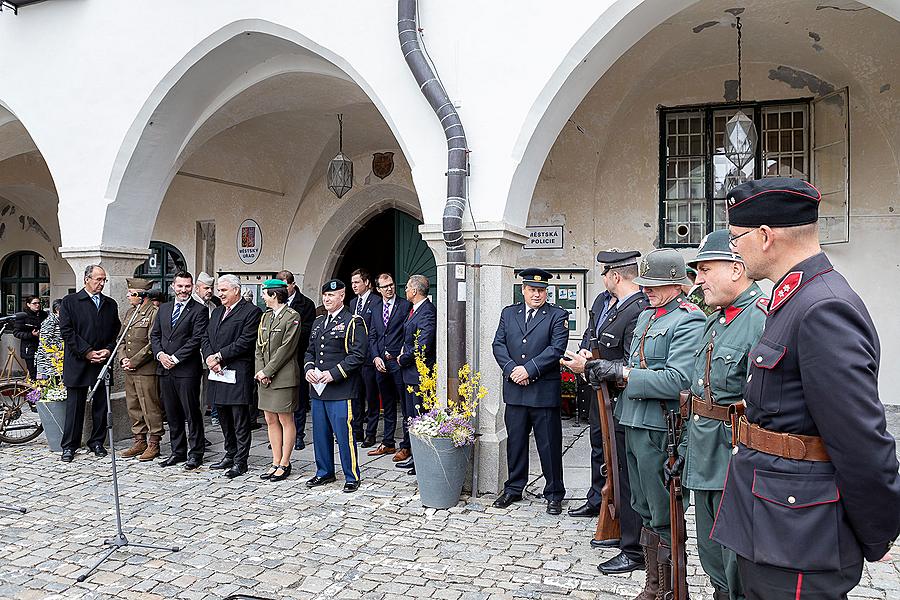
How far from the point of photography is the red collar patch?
212 centimetres

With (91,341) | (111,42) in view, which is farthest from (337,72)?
(91,341)

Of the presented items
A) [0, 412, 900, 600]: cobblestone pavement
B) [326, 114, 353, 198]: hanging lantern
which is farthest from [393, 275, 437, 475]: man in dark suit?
[326, 114, 353, 198]: hanging lantern

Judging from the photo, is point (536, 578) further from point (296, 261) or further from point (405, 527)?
point (296, 261)

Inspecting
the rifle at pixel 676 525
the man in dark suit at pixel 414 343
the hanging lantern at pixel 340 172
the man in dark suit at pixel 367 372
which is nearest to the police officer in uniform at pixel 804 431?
the rifle at pixel 676 525

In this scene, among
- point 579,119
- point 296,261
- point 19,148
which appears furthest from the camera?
point 296,261

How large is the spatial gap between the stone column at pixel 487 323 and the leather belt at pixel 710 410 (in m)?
2.92

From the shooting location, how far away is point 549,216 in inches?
354

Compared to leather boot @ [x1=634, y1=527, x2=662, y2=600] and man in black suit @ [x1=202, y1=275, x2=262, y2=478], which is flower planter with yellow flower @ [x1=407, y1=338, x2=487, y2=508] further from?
leather boot @ [x1=634, y1=527, x2=662, y2=600]

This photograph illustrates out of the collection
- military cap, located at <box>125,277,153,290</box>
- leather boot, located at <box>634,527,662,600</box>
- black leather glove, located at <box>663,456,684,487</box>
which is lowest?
leather boot, located at <box>634,527,662,600</box>

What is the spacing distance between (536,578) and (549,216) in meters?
5.67

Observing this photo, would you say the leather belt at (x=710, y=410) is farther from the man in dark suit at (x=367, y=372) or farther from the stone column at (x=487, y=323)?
the man in dark suit at (x=367, y=372)

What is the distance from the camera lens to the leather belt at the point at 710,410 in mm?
2697

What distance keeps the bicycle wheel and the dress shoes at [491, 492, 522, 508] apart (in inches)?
201

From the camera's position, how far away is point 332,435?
6.00 meters
